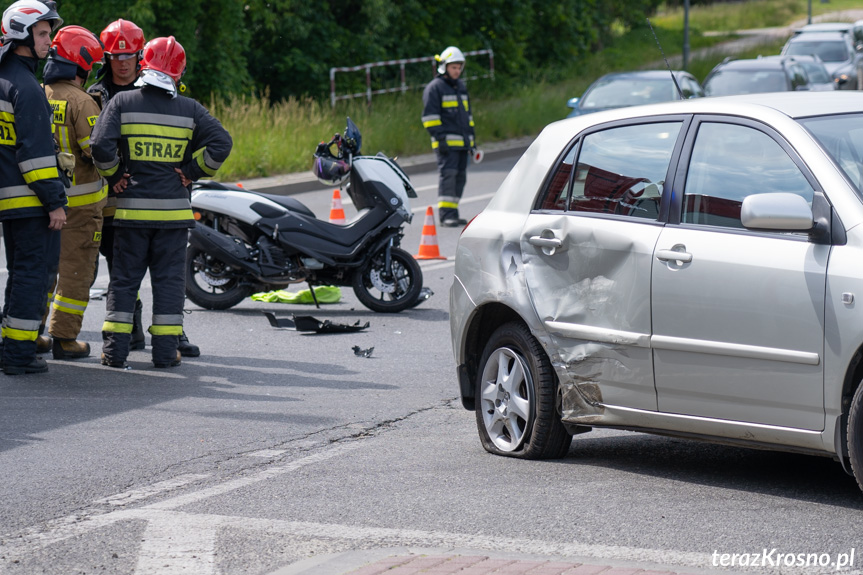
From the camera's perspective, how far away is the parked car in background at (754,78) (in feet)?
74.6

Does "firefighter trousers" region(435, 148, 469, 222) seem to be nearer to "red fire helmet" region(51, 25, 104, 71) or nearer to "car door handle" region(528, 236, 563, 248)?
"red fire helmet" region(51, 25, 104, 71)

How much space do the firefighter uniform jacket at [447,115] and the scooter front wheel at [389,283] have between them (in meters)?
5.63

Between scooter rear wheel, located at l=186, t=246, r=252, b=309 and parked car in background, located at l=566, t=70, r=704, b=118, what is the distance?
35.0 feet

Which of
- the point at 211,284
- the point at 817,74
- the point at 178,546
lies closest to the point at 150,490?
the point at 178,546

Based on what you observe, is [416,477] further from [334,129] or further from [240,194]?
[334,129]

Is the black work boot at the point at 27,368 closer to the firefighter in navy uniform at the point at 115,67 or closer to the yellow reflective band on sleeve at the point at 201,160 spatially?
the firefighter in navy uniform at the point at 115,67

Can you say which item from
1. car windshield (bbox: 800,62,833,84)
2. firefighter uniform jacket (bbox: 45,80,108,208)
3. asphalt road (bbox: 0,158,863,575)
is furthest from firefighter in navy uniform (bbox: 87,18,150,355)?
car windshield (bbox: 800,62,833,84)

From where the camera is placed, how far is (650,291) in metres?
5.48

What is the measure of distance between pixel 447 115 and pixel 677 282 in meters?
11.2

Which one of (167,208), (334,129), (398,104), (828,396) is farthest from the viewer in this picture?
(398,104)

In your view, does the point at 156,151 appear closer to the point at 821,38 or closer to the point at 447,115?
the point at 447,115

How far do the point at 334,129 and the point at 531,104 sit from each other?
740 centimetres

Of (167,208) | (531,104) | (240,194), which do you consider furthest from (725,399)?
(531,104)

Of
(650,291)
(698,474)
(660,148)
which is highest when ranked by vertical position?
(660,148)
